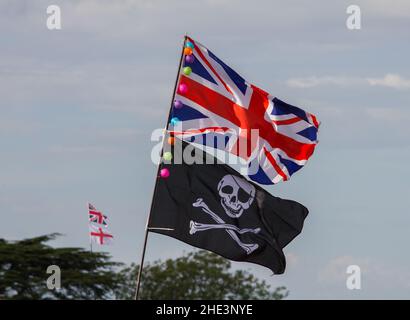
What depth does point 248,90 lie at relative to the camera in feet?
84.3

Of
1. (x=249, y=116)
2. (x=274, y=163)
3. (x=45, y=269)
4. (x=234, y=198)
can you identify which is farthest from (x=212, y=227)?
(x=45, y=269)

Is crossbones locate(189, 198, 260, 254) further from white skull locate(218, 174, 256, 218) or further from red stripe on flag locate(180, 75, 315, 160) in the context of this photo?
red stripe on flag locate(180, 75, 315, 160)

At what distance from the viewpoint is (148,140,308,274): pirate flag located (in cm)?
2492

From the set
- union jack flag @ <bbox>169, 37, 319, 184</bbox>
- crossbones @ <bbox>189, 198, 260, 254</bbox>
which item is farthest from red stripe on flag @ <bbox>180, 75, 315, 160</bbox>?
crossbones @ <bbox>189, 198, 260, 254</bbox>

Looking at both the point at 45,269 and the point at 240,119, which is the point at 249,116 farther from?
the point at 45,269

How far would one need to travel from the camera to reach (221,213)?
25141 mm

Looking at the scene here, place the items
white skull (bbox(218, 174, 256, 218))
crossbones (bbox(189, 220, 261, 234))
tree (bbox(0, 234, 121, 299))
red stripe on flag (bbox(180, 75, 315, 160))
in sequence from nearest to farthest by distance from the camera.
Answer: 1. crossbones (bbox(189, 220, 261, 234))
2. white skull (bbox(218, 174, 256, 218))
3. red stripe on flag (bbox(180, 75, 315, 160))
4. tree (bbox(0, 234, 121, 299))

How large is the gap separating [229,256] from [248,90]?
292cm

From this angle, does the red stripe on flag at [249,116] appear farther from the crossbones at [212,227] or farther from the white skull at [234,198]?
the crossbones at [212,227]

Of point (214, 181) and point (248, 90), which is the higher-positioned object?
point (248, 90)
